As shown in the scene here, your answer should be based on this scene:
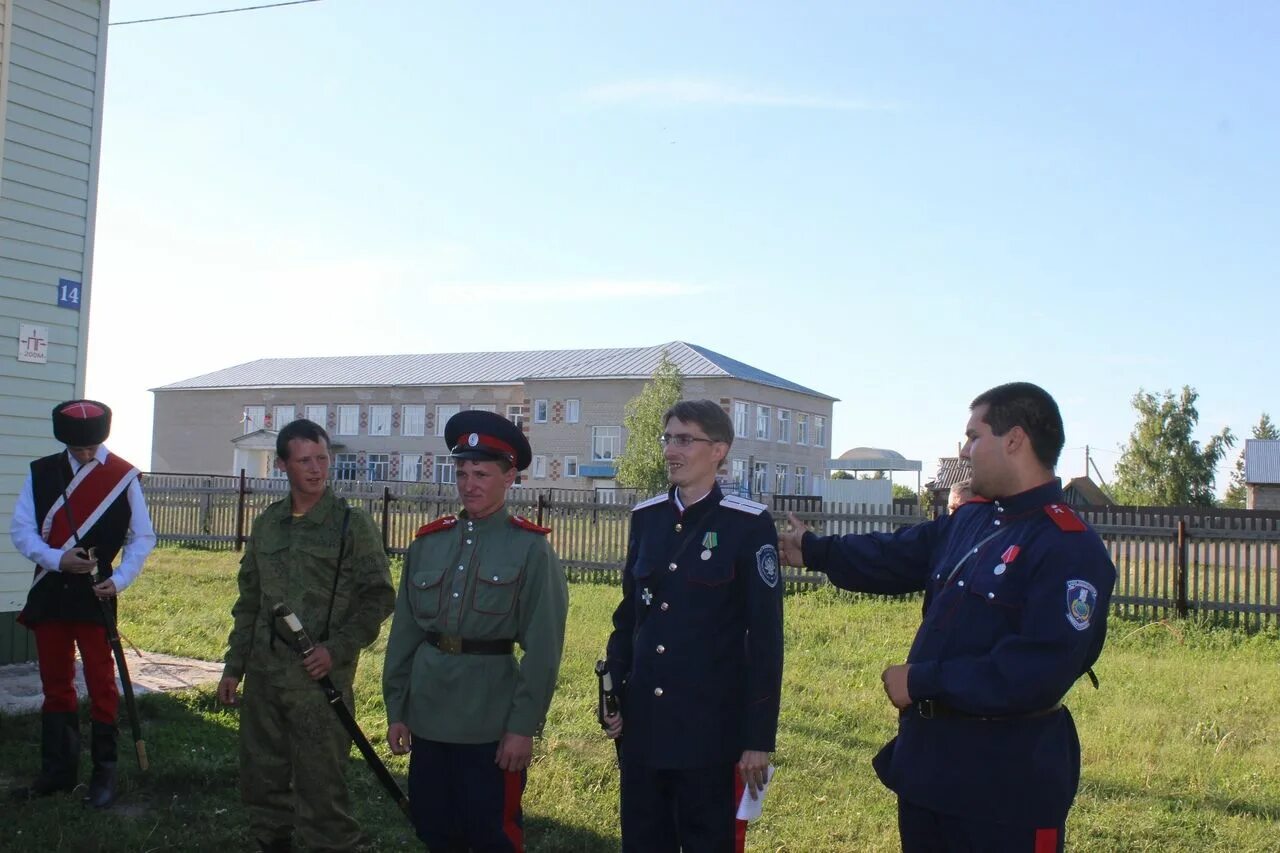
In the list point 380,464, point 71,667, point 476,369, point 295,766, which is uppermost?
point 476,369

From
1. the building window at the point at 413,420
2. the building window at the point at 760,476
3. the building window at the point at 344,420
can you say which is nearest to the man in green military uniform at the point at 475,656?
the building window at the point at 760,476

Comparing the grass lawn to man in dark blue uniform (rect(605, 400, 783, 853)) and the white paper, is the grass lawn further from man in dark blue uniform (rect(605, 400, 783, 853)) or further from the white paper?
the white paper

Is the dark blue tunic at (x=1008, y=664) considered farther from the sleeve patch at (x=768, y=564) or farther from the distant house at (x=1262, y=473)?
the distant house at (x=1262, y=473)

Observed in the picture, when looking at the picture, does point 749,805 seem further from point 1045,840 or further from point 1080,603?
point 1080,603

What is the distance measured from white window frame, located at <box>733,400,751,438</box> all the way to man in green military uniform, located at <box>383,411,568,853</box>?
4862 centimetres

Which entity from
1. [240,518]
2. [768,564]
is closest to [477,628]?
[768,564]

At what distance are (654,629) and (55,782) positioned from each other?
3621mm

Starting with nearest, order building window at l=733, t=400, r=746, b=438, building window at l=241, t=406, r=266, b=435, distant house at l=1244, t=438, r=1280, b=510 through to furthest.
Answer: distant house at l=1244, t=438, r=1280, b=510, building window at l=733, t=400, r=746, b=438, building window at l=241, t=406, r=266, b=435

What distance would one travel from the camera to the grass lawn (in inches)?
204

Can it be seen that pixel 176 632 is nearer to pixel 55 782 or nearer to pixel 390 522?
pixel 55 782

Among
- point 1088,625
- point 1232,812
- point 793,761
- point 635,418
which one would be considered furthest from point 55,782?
point 635,418

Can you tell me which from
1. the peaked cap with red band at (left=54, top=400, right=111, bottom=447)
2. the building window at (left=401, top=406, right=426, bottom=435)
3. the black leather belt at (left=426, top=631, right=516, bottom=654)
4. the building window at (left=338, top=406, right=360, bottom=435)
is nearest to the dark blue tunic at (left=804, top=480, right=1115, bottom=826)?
the black leather belt at (left=426, top=631, right=516, bottom=654)

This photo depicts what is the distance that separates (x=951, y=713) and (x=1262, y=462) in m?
56.5

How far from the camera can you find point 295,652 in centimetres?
436
